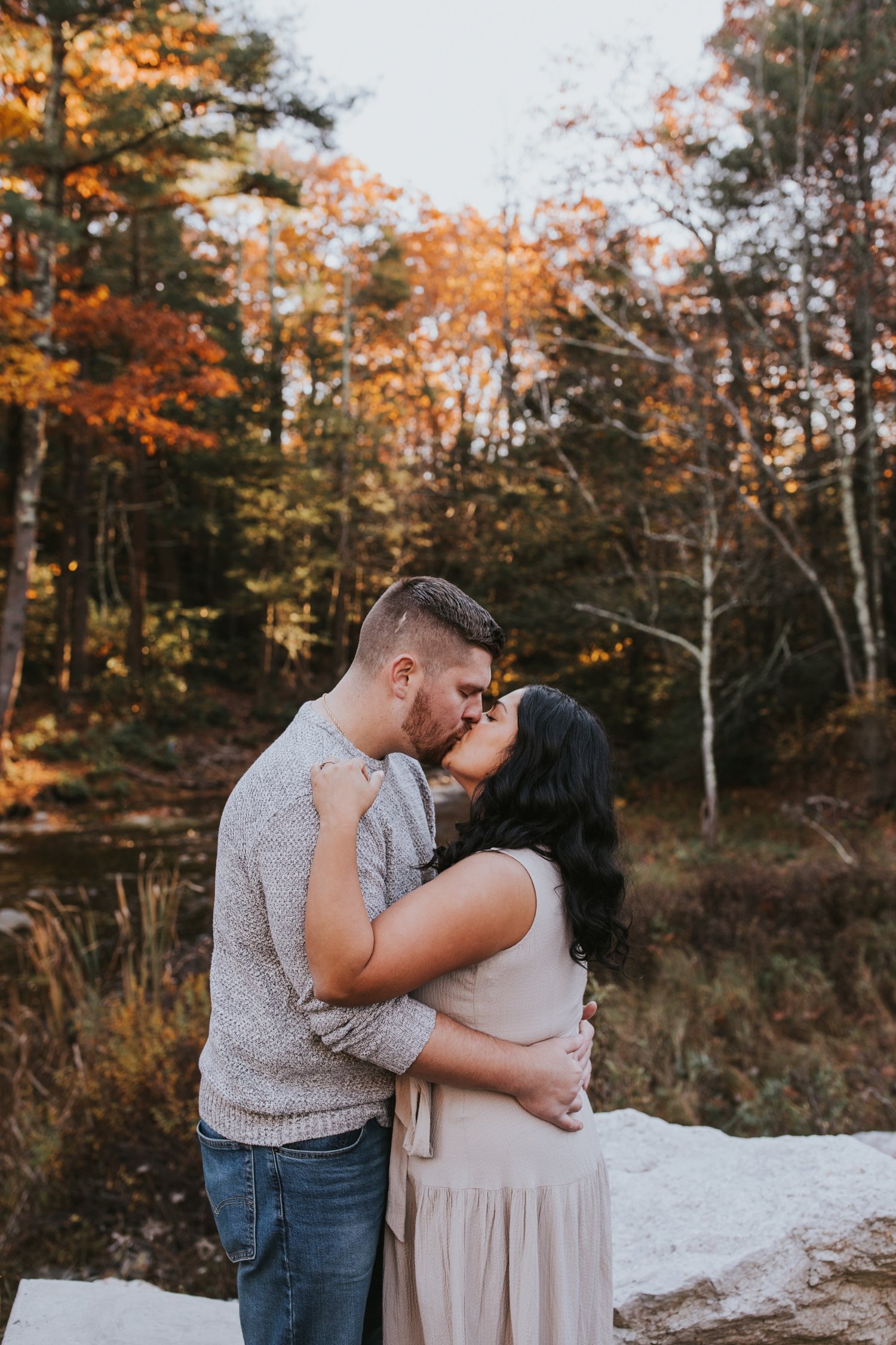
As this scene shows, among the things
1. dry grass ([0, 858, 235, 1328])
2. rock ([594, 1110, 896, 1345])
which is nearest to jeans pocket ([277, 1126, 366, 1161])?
rock ([594, 1110, 896, 1345])

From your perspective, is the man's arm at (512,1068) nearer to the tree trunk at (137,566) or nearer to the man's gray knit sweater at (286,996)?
the man's gray knit sweater at (286,996)

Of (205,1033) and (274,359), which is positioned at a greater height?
(274,359)

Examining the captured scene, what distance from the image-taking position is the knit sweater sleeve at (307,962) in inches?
67.8

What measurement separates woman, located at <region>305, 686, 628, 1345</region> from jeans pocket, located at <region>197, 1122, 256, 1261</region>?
0.30m

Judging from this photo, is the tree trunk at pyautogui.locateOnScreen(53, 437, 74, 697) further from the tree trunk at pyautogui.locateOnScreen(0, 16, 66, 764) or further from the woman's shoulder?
the woman's shoulder

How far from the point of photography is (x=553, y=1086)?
190 cm

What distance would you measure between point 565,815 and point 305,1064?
A: 2.40ft

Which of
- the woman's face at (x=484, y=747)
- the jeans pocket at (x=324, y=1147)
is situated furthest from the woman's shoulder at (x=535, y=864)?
the jeans pocket at (x=324, y=1147)

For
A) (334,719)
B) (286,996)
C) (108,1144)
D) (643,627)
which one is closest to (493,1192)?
(286,996)

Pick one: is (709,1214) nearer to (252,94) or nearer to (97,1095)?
(97,1095)

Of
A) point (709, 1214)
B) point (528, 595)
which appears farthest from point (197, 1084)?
point (528, 595)

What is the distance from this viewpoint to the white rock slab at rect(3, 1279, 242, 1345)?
7.82 ft

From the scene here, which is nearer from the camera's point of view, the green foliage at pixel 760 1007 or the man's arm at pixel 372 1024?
the man's arm at pixel 372 1024

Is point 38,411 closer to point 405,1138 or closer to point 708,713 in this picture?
point 708,713
